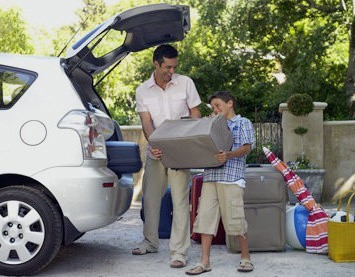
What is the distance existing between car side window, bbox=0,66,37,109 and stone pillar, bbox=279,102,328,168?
20.1 feet

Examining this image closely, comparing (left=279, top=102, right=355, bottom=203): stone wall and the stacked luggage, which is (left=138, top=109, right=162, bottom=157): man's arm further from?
(left=279, top=102, right=355, bottom=203): stone wall

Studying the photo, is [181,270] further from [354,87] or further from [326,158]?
[354,87]

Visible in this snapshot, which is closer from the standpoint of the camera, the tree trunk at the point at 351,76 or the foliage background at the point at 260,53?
Answer: the tree trunk at the point at 351,76

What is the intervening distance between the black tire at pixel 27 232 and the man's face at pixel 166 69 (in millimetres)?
1517

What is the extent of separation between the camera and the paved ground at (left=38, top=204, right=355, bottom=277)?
545cm

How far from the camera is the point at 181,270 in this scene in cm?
557

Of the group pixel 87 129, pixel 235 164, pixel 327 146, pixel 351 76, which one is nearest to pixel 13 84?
pixel 87 129

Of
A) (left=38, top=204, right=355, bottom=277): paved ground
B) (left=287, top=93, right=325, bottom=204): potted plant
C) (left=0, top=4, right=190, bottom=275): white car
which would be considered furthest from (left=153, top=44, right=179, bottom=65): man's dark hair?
(left=287, top=93, right=325, bottom=204): potted plant

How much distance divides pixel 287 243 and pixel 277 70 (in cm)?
1903

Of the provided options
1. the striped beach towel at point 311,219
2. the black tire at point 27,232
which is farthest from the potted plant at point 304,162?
the black tire at point 27,232

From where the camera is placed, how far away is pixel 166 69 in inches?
234

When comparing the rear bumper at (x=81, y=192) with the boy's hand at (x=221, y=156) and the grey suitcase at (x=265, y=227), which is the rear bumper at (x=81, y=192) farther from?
the grey suitcase at (x=265, y=227)

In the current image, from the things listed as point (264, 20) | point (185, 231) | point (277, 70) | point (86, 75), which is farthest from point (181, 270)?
point (277, 70)

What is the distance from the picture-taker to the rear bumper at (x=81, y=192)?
5.15m
